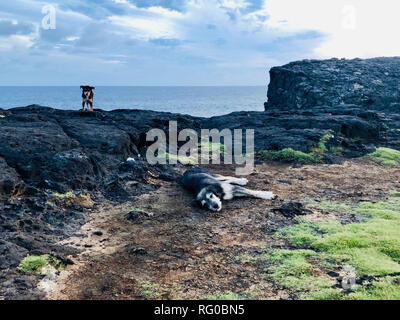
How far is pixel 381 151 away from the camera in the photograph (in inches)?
764

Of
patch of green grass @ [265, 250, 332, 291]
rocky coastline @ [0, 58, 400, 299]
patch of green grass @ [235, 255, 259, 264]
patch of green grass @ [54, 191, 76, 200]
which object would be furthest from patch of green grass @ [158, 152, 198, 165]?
patch of green grass @ [265, 250, 332, 291]

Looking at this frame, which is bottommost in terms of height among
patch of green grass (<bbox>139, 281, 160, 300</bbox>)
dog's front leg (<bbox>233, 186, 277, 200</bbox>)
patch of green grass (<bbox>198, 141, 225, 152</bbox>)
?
patch of green grass (<bbox>139, 281, 160, 300</bbox>)

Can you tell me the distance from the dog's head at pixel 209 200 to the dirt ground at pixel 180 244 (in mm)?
285

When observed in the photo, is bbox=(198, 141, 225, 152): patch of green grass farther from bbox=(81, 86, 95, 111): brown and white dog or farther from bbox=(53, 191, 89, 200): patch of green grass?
bbox=(53, 191, 89, 200): patch of green grass

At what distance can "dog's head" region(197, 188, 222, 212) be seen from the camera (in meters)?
10.9

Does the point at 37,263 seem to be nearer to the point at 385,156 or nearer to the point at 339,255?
the point at 339,255

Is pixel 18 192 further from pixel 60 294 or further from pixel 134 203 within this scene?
pixel 60 294

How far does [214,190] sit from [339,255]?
5.02 m

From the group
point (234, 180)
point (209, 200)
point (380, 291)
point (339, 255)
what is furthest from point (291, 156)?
point (380, 291)

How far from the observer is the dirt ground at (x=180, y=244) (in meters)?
6.70

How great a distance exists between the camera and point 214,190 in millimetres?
11922

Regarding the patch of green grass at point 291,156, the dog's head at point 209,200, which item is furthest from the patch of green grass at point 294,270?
the patch of green grass at point 291,156

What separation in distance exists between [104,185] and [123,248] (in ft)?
15.3

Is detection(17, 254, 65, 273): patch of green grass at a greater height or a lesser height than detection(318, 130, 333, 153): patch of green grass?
lesser
